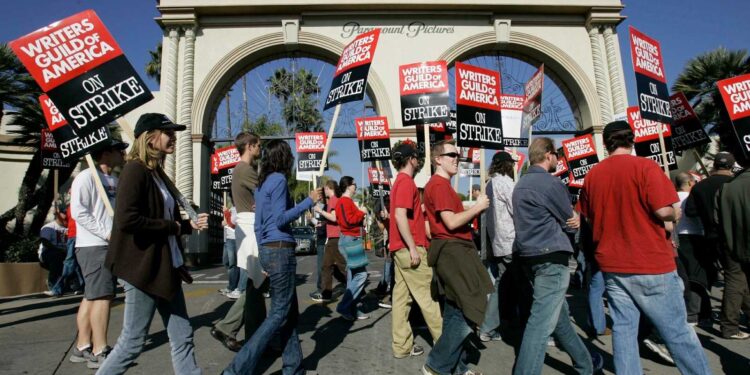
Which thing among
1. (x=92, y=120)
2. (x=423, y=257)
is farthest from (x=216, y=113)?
(x=423, y=257)

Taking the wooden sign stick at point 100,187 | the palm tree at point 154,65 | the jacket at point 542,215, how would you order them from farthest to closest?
the palm tree at point 154,65
the wooden sign stick at point 100,187
the jacket at point 542,215

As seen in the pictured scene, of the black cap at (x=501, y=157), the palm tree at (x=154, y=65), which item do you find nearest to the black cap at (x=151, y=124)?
the black cap at (x=501, y=157)

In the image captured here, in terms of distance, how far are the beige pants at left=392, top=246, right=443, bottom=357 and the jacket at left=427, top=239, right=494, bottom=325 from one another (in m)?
0.44

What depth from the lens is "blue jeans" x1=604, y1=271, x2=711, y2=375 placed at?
274 centimetres

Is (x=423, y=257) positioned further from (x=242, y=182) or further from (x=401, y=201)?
(x=242, y=182)

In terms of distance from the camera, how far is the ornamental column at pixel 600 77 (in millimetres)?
16547

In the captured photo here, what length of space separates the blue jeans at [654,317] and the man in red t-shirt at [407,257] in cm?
146

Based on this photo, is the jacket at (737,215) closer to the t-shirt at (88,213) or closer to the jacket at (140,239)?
the jacket at (140,239)

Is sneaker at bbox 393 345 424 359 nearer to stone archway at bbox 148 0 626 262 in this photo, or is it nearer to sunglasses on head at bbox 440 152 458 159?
sunglasses on head at bbox 440 152 458 159

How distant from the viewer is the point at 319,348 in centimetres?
468

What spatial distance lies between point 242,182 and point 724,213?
4.29 metres

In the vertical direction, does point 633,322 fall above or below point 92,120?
below

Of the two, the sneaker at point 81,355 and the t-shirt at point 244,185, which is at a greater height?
the t-shirt at point 244,185

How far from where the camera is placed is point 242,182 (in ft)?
14.1
